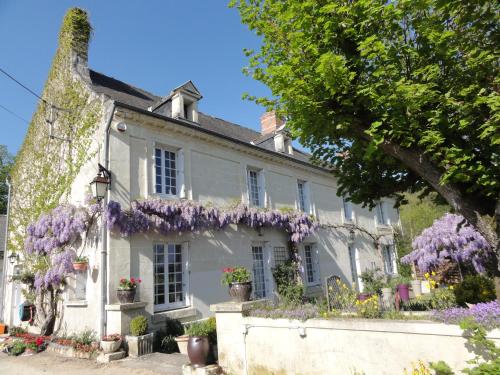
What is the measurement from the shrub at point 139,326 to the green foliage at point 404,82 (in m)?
5.56

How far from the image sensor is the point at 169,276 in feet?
31.8

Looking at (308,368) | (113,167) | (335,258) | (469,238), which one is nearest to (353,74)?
(308,368)

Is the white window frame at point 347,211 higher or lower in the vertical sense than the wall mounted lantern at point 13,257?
higher

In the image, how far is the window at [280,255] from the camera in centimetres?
1297

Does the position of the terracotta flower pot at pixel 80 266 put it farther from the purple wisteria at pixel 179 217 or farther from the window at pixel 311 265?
the window at pixel 311 265

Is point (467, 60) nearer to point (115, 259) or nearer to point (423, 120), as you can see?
point (423, 120)

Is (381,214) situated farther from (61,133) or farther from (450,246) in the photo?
(61,133)

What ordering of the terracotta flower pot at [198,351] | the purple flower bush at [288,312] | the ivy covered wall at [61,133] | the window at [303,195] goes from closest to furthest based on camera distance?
the purple flower bush at [288,312]
the terracotta flower pot at [198,351]
the ivy covered wall at [61,133]
the window at [303,195]

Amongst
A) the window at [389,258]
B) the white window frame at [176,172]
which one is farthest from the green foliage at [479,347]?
the window at [389,258]

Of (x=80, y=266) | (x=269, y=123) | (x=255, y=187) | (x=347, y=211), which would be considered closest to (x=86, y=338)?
(x=80, y=266)

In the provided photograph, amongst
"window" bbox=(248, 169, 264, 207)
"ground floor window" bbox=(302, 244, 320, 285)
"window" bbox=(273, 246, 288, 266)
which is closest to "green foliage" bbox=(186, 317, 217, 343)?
"window" bbox=(273, 246, 288, 266)

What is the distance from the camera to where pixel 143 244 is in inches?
364

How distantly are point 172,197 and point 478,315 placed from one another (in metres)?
7.95

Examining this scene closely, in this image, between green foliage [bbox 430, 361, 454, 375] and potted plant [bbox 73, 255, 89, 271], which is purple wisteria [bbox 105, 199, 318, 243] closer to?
potted plant [bbox 73, 255, 89, 271]
